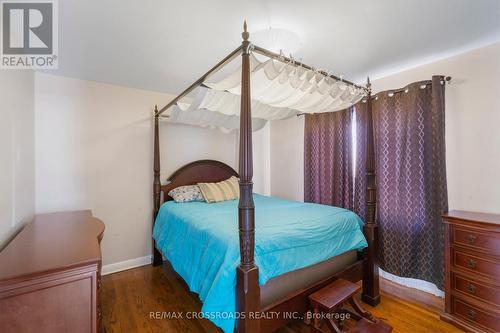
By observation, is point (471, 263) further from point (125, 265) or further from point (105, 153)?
point (105, 153)

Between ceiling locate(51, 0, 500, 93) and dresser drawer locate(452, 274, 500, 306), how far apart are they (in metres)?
2.03

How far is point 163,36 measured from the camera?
1.83 meters

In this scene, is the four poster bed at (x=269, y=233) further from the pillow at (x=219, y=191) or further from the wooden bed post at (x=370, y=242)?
the pillow at (x=219, y=191)

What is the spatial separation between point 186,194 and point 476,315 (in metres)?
2.98

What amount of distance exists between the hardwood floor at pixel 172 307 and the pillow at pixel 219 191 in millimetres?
1042

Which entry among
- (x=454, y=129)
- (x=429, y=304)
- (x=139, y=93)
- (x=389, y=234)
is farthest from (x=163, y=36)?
(x=429, y=304)

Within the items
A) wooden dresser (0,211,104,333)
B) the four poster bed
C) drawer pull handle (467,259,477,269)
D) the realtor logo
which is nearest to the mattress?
the four poster bed

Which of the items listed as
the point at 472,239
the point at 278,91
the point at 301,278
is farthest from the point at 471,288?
the point at 278,91

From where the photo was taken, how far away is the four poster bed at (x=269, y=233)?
4.29ft

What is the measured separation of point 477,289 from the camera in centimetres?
171

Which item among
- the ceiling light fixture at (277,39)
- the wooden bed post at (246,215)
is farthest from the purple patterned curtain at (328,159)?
the wooden bed post at (246,215)

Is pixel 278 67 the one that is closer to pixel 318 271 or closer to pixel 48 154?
pixel 318 271

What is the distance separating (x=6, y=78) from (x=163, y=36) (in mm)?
1166

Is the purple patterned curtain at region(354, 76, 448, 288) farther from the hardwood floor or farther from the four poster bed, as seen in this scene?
the four poster bed
